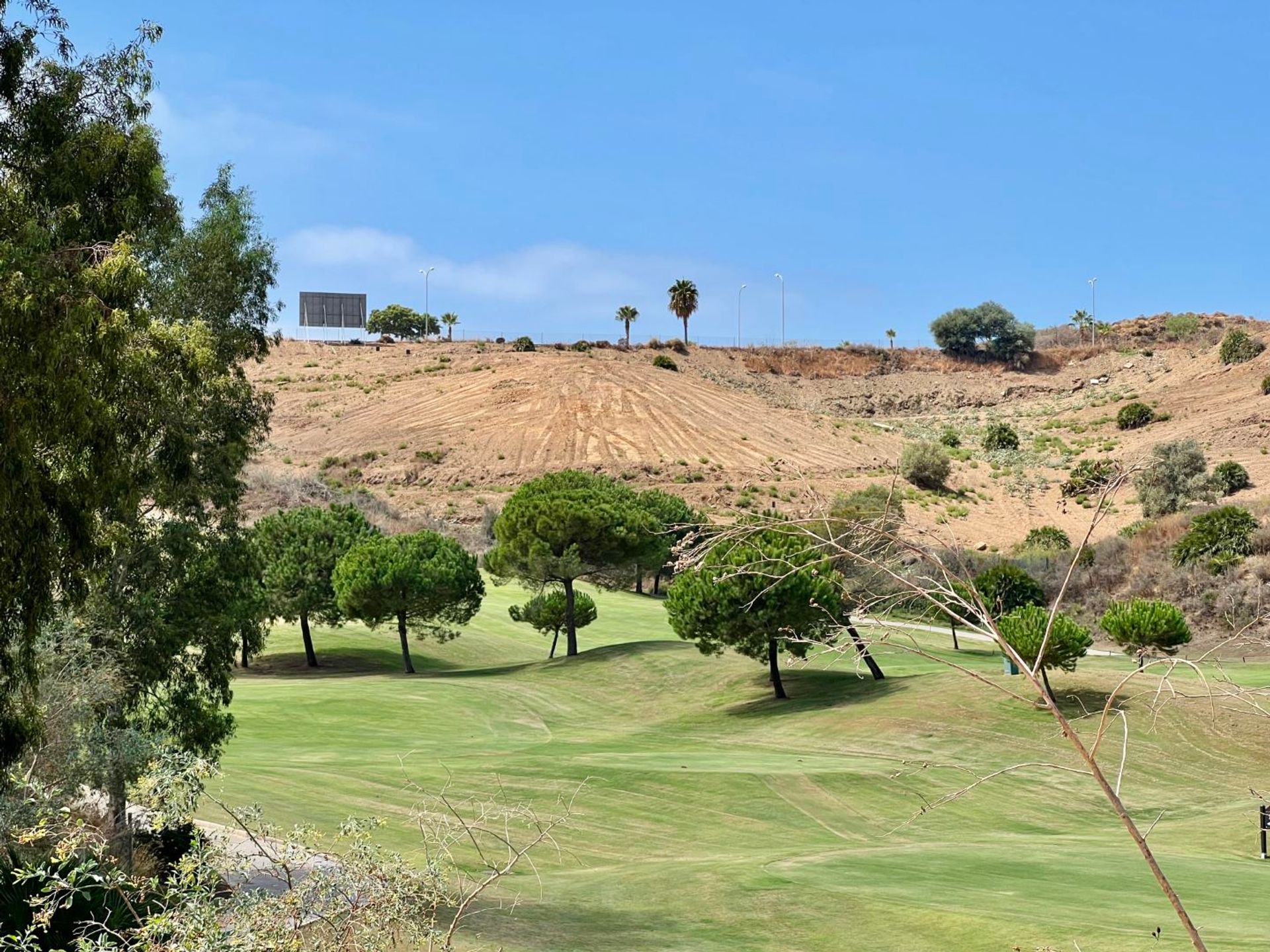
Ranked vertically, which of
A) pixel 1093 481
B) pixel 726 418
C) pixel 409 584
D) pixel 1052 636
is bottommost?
pixel 409 584

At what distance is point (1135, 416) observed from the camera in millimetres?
112125

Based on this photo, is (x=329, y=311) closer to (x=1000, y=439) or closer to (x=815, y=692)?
(x=1000, y=439)

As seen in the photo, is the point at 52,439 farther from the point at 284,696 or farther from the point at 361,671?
the point at 361,671

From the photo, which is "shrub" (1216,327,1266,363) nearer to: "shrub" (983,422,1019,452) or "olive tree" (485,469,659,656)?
"shrub" (983,422,1019,452)

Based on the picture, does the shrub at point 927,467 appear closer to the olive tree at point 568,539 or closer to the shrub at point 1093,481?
the olive tree at point 568,539

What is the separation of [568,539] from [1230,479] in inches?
1983

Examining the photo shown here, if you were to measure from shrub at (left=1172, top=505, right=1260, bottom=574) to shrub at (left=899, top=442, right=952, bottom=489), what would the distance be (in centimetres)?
3974

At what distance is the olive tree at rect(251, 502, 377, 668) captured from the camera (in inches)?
2205

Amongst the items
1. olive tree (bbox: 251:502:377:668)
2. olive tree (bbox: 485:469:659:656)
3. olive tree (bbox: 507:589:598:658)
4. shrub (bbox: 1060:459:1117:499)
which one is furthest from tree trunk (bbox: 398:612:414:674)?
shrub (bbox: 1060:459:1117:499)

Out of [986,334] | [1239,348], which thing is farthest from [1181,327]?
[1239,348]

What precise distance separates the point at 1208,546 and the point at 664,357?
87902 mm

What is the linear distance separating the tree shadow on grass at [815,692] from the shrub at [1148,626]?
6.91 meters

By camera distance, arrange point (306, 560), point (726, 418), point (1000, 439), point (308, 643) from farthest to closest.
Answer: point (726, 418)
point (1000, 439)
point (306, 560)
point (308, 643)

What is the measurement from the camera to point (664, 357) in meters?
143
